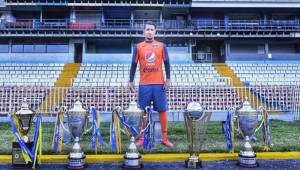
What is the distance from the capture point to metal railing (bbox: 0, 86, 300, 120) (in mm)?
9914

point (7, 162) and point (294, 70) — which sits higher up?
point (294, 70)

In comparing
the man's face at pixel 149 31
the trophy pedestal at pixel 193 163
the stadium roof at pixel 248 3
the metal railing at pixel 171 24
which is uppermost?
the stadium roof at pixel 248 3

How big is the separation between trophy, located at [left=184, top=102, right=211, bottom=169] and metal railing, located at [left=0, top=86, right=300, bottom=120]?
5.96m

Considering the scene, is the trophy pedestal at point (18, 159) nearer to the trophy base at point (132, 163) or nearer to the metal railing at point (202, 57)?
the trophy base at point (132, 163)

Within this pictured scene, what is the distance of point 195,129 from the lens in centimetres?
380

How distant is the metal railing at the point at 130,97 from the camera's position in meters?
9.91

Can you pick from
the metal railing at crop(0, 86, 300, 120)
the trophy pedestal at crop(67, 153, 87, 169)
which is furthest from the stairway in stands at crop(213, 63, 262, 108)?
the trophy pedestal at crop(67, 153, 87, 169)

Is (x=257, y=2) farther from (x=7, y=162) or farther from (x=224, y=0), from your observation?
(x=7, y=162)

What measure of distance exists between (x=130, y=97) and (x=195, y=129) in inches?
260

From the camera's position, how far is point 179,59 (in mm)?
21500

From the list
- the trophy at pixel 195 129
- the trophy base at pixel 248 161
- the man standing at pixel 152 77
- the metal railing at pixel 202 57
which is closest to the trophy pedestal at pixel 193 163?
the trophy at pixel 195 129

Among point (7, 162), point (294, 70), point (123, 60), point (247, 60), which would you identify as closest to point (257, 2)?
point (247, 60)

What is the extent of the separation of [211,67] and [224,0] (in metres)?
6.89

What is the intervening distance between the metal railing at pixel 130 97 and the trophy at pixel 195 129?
19.5 feet
